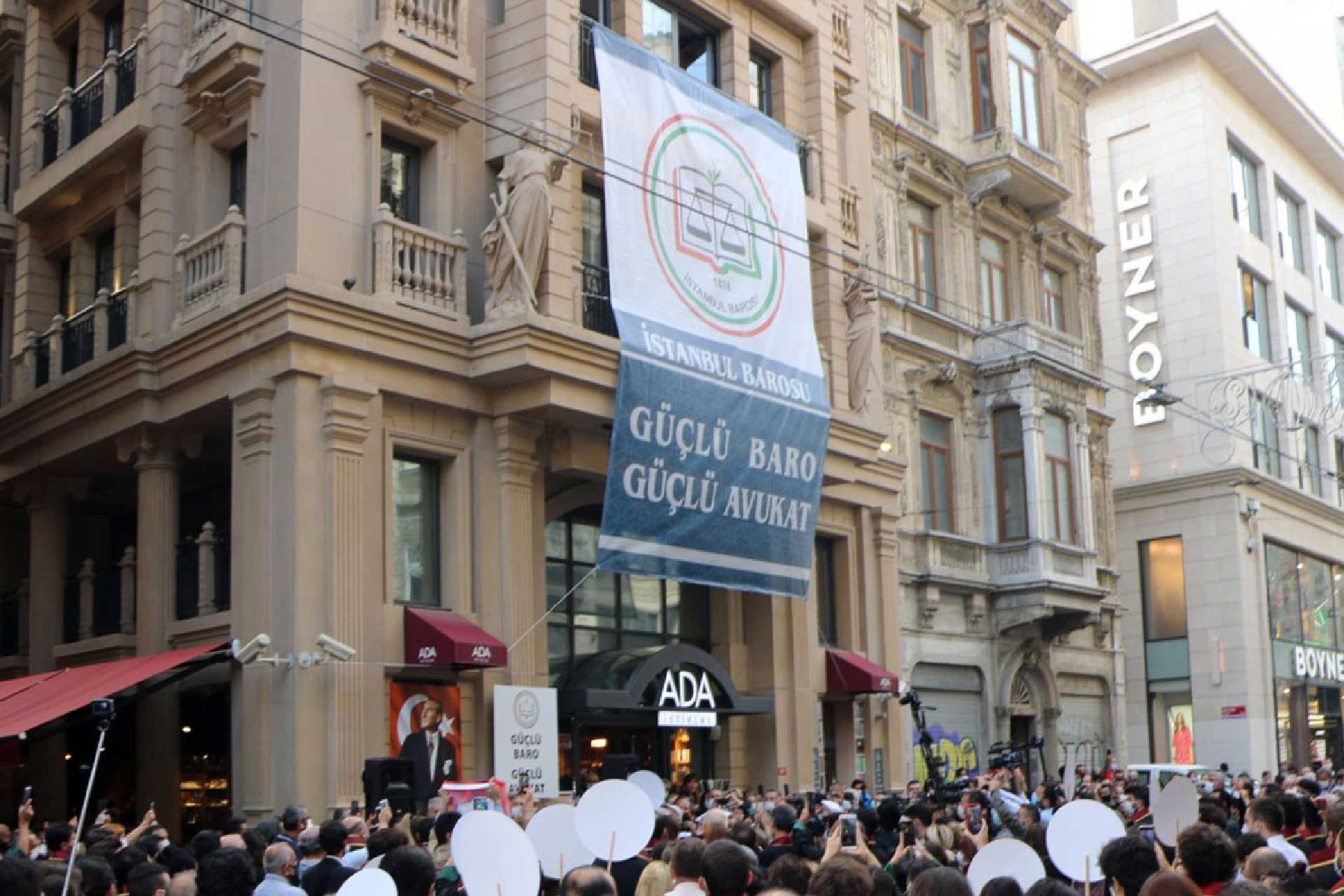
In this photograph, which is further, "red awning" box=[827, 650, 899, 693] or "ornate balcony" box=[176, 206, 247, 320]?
"red awning" box=[827, 650, 899, 693]

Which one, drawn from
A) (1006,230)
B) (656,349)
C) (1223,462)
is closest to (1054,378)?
(1006,230)

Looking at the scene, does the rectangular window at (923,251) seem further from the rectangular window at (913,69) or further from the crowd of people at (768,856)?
the crowd of people at (768,856)

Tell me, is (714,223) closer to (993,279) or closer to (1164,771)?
(993,279)

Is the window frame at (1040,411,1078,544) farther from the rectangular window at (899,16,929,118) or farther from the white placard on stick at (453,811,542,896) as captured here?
the white placard on stick at (453,811,542,896)

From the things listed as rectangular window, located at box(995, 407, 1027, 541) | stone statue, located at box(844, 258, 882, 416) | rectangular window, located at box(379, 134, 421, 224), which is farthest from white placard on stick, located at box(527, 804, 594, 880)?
rectangular window, located at box(995, 407, 1027, 541)

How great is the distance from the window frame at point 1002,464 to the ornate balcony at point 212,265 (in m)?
18.6

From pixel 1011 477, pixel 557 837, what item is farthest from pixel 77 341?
pixel 1011 477

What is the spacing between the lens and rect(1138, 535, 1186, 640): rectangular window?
150 ft

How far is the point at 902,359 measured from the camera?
33.7 m

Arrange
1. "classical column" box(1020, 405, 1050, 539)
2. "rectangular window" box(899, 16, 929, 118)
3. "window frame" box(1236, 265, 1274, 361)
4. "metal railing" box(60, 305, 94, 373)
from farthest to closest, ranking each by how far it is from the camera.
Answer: "window frame" box(1236, 265, 1274, 361), "rectangular window" box(899, 16, 929, 118), "classical column" box(1020, 405, 1050, 539), "metal railing" box(60, 305, 94, 373)

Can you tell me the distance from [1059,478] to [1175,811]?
981 inches

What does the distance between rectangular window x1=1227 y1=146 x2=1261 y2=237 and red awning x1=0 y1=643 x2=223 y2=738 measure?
37008 mm

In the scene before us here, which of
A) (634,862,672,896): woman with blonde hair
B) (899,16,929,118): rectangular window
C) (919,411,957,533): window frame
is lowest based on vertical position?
(634,862,672,896): woman with blonde hair

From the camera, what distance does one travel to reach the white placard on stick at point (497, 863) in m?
8.40
